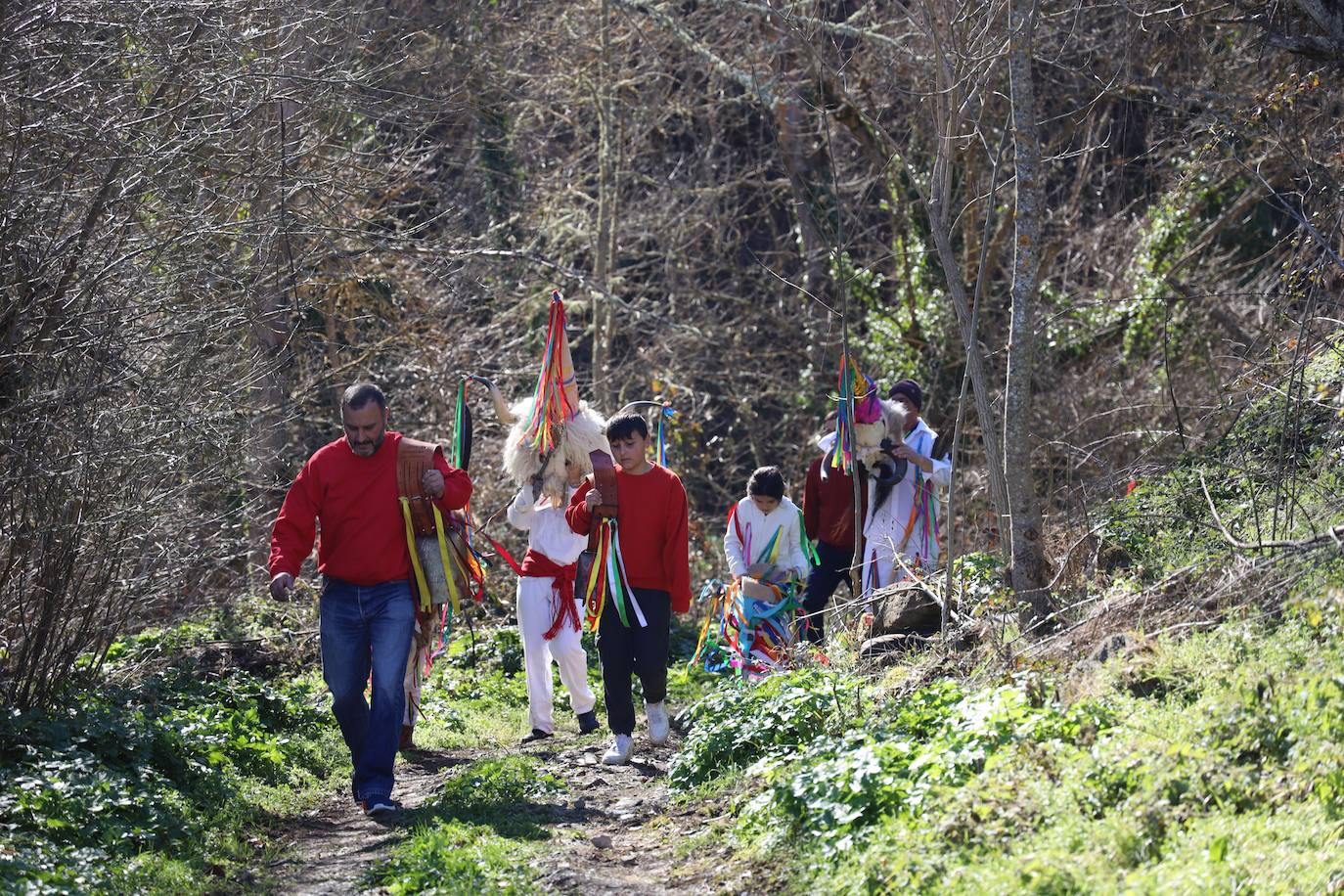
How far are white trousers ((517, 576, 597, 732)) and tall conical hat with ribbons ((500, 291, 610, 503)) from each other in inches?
24.1

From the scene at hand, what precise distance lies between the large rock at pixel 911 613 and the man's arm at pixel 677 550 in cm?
108

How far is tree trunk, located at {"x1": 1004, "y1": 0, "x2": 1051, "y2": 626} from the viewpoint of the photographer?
771 centimetres

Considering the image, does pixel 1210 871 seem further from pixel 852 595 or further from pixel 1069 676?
pixel 852 595

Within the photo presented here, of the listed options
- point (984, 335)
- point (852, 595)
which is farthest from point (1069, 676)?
point (984, 335)

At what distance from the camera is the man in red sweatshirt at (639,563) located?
847 centimetres

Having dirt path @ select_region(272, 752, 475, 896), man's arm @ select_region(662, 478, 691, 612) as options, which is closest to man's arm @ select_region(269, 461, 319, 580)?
dirt path @ select_region(272, 752, 475, 896)

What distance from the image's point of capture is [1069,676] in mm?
6184

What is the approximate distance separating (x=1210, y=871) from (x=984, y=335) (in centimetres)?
1284

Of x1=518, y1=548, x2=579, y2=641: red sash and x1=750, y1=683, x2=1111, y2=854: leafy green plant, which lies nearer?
x1=750, y1=683, x2=1111, y2=854: leafy green plant

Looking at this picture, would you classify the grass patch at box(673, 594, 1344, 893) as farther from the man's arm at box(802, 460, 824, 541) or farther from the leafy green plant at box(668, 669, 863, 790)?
the man's arm at box(802, 460, 824, 541)

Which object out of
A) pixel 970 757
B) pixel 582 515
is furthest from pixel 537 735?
pixel 970 757

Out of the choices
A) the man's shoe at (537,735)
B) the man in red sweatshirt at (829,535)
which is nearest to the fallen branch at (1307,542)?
the man in red sweatshirt at (829,535)

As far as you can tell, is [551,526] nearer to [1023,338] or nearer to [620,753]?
[620,753]

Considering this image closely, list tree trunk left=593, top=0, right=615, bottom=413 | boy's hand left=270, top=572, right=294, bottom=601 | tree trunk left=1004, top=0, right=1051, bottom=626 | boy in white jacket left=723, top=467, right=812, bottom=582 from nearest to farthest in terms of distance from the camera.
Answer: boy's hand left=270, top=572, right=294, bottom=601 < tree trunk left=1004, top=0, right=1051, bottom=626 < boy in white jacket left=723, top=467, right=812, bottom=582 < tree trunk left=593, top=0, right=615, bottom=413
